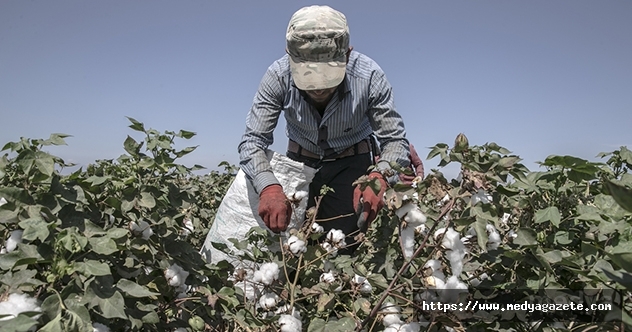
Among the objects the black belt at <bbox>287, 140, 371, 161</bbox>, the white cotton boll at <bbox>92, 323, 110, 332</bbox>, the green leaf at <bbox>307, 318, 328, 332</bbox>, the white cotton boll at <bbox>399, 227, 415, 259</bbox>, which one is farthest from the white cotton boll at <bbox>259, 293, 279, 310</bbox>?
the black belt at <bbox>287, 140, 371, 161</bbox>

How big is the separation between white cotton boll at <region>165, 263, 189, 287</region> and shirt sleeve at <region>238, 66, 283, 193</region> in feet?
3.38

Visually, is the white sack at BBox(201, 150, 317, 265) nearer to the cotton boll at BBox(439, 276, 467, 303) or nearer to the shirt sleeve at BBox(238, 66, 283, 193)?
the shirt sleeve at BBox(238, 66, 283, 193)

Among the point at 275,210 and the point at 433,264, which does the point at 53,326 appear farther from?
the point at 275,210

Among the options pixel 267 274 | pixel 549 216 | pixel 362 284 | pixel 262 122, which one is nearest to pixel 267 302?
pixel 267 274

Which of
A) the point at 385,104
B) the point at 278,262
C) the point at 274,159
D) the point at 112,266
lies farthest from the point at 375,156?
the point at 112,266

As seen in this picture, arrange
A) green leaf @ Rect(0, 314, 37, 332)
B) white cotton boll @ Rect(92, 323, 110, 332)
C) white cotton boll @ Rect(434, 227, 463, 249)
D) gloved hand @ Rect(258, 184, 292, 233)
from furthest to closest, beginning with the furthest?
gloved hand @ Rect(258, 184, 292, 233) < white cotton boll @ Rect(434, 227, 463, 249) < white cotton boll @ Rect(92, 323, 110, 332) < green leaf @ Rect(0, 314, 37, 332)

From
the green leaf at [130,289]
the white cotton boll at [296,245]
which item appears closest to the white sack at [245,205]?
the white cotton boll at [296,245]

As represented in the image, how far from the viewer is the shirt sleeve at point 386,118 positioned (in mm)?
2592

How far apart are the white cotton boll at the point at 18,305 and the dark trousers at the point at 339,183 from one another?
187 cm

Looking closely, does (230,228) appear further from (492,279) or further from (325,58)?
(492,279)

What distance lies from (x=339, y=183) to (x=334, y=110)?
0.47m

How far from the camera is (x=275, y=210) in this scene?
2.20m

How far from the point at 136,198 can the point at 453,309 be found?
0.97 m

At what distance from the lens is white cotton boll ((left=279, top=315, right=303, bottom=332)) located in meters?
1.44
